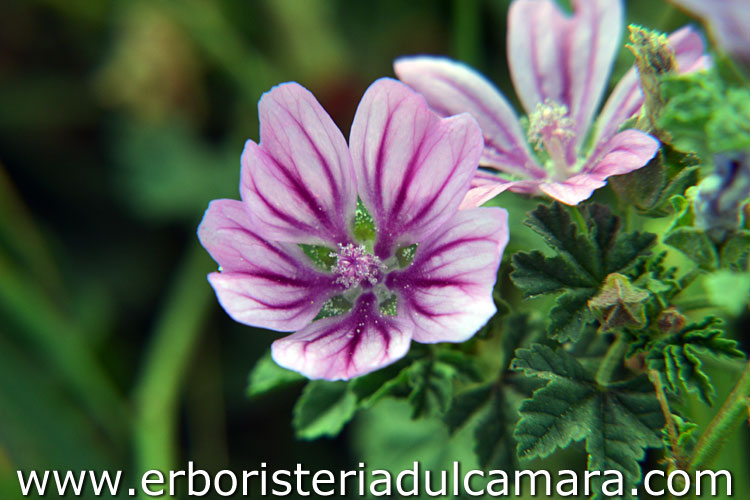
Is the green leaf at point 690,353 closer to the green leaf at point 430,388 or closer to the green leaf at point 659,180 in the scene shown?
the green leaf at point 659,180

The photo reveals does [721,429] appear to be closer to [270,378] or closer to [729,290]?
[729,290]

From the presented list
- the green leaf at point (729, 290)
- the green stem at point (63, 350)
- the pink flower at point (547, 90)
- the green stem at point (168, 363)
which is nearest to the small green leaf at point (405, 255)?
the pink flower at point (547, 90)

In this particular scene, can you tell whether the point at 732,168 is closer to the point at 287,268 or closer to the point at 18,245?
the point at 287,268

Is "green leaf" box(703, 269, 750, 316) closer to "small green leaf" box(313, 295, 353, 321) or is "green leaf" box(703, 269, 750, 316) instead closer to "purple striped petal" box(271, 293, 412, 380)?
"purple striped petal" box(271, 293, 412, 380)

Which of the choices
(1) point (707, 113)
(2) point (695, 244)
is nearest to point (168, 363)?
(2) point (695, 244)

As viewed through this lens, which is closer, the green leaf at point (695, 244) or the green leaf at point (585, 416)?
the green leaf at point (695, 244)

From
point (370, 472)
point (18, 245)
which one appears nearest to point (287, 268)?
point (370, 472)

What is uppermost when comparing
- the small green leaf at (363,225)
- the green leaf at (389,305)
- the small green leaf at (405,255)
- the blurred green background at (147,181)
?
the blurred green background at (147,181)

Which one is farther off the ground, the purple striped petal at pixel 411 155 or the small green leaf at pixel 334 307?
the purple striped petal at pixel 411 155
